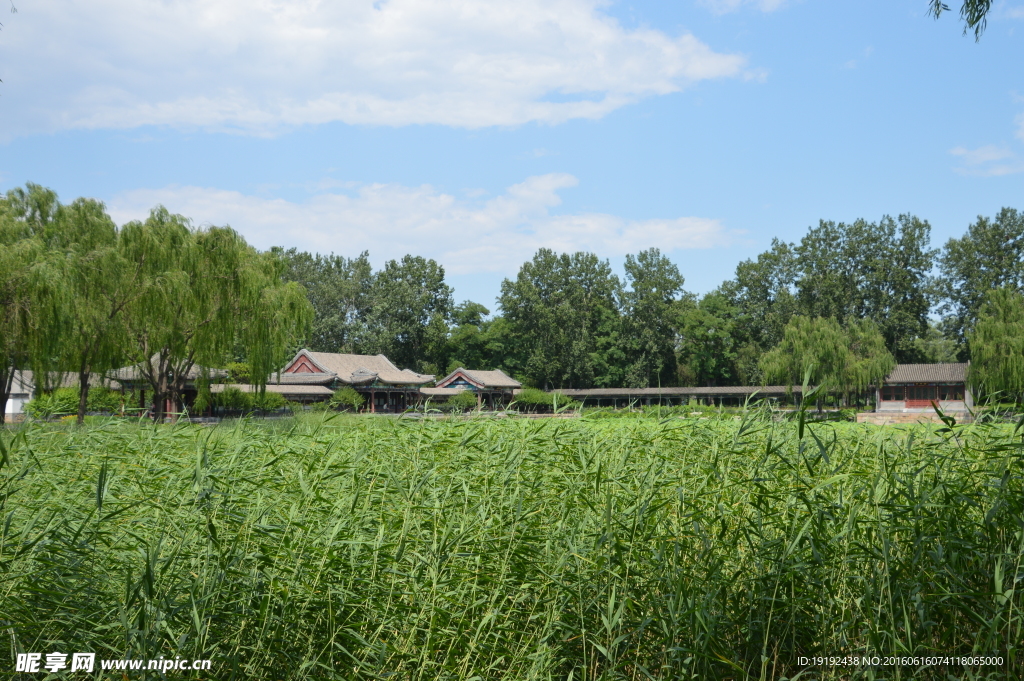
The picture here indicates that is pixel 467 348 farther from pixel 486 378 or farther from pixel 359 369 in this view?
pixel 359 369

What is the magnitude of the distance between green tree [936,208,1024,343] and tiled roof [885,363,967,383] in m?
8.98

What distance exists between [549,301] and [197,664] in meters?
52.1

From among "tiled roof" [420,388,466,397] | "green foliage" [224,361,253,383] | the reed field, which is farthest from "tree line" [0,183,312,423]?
"tiled roof" [420,388,466,397]

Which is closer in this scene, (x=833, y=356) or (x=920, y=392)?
(x=833, y=356)

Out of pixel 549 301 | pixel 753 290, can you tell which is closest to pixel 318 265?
pixel 549 301

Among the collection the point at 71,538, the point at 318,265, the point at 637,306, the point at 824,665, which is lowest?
the point at 824,665

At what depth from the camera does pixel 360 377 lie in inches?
1539

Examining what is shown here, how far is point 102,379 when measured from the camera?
20.4m

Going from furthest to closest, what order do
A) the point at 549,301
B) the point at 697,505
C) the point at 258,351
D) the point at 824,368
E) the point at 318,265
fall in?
the point at 318,265, the point at 549,301, the point at 824,368, the point at 258,351, the point at 697,505

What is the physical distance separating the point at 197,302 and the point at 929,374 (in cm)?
3503

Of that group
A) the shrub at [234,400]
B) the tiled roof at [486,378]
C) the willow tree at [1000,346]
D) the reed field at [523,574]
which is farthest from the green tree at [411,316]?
the reed field at [523,574]

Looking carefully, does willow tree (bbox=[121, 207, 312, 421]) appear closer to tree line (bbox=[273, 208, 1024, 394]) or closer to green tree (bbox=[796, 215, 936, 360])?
tree line (bbox=[273, 208, 1024, 394])

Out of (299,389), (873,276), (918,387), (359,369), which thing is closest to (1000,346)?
(918,387)

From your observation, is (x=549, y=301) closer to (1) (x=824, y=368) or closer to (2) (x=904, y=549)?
(1) (x=824, y=368)
